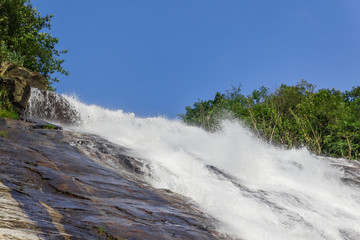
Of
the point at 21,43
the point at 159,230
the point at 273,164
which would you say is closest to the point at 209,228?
the point at 159,230

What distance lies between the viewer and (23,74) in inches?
722

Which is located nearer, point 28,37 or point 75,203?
point 75,203

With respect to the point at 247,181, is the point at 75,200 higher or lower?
lower

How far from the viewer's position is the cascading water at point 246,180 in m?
7.64

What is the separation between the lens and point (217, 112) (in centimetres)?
4634

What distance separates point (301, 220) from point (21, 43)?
76.6 ft

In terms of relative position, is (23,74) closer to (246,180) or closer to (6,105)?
(6,105)

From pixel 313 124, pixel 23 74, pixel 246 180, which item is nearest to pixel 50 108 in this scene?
pixel 23 74

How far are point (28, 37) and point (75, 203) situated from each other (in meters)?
23.1

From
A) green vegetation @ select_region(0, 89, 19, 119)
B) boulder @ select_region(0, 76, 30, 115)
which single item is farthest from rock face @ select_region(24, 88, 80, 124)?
green vegetation @ select_region(0, 89, 19, 119)

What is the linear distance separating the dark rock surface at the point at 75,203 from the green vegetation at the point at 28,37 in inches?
647

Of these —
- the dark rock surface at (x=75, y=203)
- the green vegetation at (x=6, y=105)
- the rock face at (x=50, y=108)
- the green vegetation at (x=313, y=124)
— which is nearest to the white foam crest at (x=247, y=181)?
the rock face at (x=50, y=108)

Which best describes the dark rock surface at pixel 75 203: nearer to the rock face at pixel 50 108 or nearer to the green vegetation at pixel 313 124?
the rock face at pixel 50 108

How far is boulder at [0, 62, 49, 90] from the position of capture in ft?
55.7
